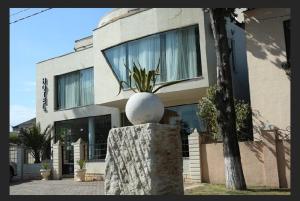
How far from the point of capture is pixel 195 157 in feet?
49.8

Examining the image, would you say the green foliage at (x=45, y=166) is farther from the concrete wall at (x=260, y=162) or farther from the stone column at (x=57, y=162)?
the concrete wall at (x=260, y=162)

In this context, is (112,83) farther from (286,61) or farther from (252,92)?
(286,61)

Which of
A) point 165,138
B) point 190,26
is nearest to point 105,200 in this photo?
point 165,138

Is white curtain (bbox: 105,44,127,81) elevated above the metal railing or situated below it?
above

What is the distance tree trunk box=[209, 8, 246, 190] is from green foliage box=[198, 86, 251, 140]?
1793mm

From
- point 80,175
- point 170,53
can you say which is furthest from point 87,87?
point 170,53

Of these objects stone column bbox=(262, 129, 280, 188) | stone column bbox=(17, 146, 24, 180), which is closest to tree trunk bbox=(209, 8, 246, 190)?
stone column bbox=(262, 129, 280, 188)

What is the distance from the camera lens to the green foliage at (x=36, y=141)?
23312mm

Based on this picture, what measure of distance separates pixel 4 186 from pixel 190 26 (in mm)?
10872

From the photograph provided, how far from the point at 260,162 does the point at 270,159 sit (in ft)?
1.57

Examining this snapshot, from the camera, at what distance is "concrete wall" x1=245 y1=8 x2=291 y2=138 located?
1412 cm

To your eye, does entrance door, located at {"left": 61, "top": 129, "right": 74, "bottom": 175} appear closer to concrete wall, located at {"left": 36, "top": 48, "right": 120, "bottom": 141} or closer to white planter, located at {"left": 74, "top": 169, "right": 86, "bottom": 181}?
concrete wall, located at {"left": 36, "top": 48, "right": 120, "bottom": 141}

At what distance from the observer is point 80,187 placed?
16.1 m

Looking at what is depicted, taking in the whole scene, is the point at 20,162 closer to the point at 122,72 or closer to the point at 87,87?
the point at 87,87
